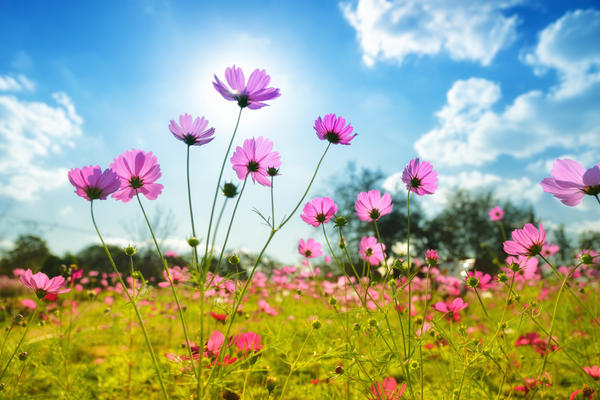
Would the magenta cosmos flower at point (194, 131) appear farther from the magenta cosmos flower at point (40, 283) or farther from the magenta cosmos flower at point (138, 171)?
the magenta cosmos flower at point (40, 283)

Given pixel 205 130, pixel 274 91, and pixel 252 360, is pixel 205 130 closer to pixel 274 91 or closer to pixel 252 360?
pixel 274 91

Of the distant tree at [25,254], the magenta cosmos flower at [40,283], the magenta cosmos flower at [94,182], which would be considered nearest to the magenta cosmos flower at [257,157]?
the magenta cosmos flower at [94,182]

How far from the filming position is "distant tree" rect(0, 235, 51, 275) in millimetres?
10945

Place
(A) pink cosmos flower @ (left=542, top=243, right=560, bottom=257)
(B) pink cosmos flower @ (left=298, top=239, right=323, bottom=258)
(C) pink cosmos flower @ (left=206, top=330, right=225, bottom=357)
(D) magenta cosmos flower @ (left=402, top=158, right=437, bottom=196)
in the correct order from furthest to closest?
(A) pink cosmos flower @ (left=542, top=243, right=560, bottom=257) → (B) pink cosmos flower @ (left=298, top=239, right=323, bottom=258) → (D) magenta cosmos flower @ (left=402, top=158, right=437, bottom=196) → (C) pink cosmos flower @ (left=206, top=330, right=225, bottom=357)

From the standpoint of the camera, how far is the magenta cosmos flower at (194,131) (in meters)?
0.96

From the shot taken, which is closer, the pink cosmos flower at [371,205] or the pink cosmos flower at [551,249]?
the pink cosmos flower at [371,205]

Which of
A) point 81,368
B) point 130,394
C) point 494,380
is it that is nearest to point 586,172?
point 494,380

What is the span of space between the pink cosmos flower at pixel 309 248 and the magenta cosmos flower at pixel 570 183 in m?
1.01

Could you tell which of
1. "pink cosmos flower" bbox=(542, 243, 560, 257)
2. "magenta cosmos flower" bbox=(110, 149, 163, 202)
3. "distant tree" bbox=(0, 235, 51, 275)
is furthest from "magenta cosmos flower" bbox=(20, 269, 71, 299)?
"distant tree" bbox=(0, 235, 51, 275)

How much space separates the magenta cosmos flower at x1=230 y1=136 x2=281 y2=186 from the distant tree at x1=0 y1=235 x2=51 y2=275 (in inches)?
495

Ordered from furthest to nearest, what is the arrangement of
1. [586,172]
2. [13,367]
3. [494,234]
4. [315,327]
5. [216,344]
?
[494,234] → [13,367] → [315,327] → [216,344] → [586,172]

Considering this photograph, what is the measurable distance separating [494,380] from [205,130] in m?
2.19

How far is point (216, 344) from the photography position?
3.51ft

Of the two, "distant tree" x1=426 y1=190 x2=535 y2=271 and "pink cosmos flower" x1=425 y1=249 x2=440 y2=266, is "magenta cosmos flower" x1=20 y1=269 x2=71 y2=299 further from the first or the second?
"distant tree" x1=426 y1=190 x2=535 y2=271
